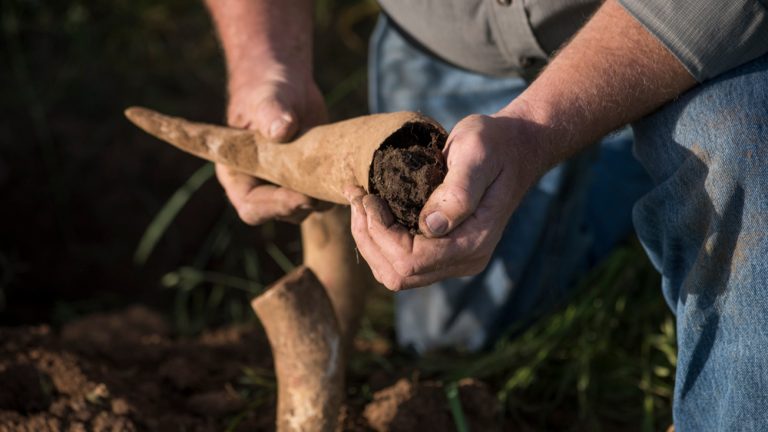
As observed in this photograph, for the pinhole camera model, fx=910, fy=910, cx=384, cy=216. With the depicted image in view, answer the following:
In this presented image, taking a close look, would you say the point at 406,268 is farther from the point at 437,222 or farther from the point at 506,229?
the point at 506,229

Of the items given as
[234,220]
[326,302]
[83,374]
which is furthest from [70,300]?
[326,302]

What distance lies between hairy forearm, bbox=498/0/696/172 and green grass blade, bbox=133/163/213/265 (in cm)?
132

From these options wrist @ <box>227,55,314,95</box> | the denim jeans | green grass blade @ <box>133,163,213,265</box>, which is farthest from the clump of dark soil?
green grass blade @ <box>133,163,213,265</box>

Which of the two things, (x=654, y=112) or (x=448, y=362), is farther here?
(x=448, y=362)

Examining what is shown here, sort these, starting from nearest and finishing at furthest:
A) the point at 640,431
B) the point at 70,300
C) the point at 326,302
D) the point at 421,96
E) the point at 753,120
Result: the point at 753,120, the point at 326,302, the point at 640,431, the point at 421,96, the point at 70,300

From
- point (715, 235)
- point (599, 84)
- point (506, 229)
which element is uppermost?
point (599, 84)

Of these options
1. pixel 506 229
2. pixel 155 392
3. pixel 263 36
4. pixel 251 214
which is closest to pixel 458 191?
pixel 251 214

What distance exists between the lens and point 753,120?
127 centimetres

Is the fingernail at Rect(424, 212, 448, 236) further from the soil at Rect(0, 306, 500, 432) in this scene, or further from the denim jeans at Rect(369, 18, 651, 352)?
the denim jeans at Rect(369, 18, 651, 352)

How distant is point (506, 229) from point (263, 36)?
769 millimetres

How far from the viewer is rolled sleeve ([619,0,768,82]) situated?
1.26 m

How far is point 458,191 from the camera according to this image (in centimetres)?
111

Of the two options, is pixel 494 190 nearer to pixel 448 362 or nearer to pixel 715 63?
pixel 715 63

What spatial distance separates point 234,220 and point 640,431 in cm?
140
